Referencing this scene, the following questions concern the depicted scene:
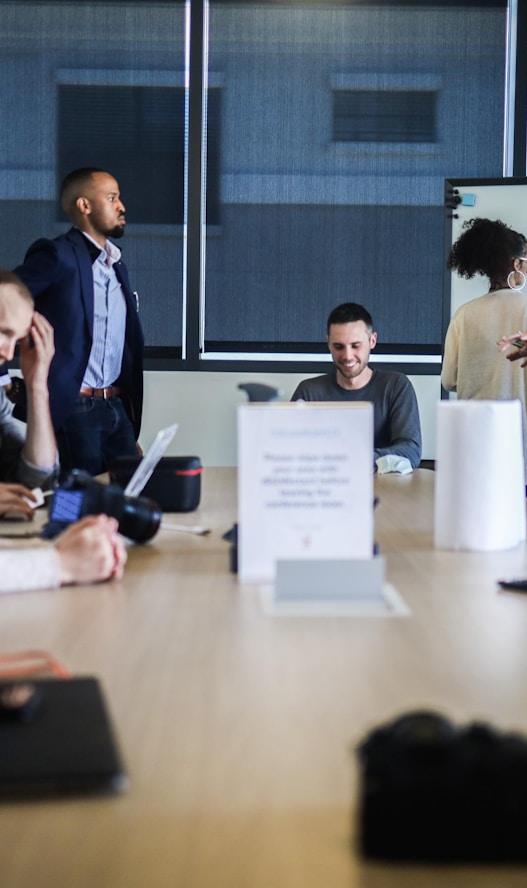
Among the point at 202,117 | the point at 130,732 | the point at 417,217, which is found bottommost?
the point at 130,732

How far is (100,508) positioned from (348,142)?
3789mm

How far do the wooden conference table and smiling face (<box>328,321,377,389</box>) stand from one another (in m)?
2.40

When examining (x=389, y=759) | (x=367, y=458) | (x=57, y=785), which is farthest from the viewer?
(x=367, y=458)

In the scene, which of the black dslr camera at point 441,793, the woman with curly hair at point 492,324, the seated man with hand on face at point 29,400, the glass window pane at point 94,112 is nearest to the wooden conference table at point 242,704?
the black dslr camera at point 441,793

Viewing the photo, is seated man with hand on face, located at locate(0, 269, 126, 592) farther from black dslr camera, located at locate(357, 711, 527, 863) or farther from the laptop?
black dslr camera, located at locate(357, 711, 527, 863)

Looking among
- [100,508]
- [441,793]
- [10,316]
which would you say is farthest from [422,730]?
[10,316]

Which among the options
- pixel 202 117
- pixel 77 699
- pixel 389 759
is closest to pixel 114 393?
pixel 202 117

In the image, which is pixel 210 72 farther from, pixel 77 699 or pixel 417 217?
pixel 77 699

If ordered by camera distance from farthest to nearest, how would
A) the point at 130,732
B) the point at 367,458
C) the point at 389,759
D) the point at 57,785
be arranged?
the point at 367,458
the point at 130,732
the point at 57,785
the point at 389,759

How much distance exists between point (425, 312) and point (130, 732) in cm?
446

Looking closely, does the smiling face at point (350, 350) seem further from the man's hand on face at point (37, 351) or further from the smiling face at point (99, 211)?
the man's hand on face at point (37, 351)

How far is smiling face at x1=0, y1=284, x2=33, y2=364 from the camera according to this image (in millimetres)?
2391

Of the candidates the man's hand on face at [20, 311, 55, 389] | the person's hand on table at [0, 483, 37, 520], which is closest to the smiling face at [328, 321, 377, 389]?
the man's hand on face at [20, 311, 55, 389]

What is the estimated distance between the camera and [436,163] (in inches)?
199
